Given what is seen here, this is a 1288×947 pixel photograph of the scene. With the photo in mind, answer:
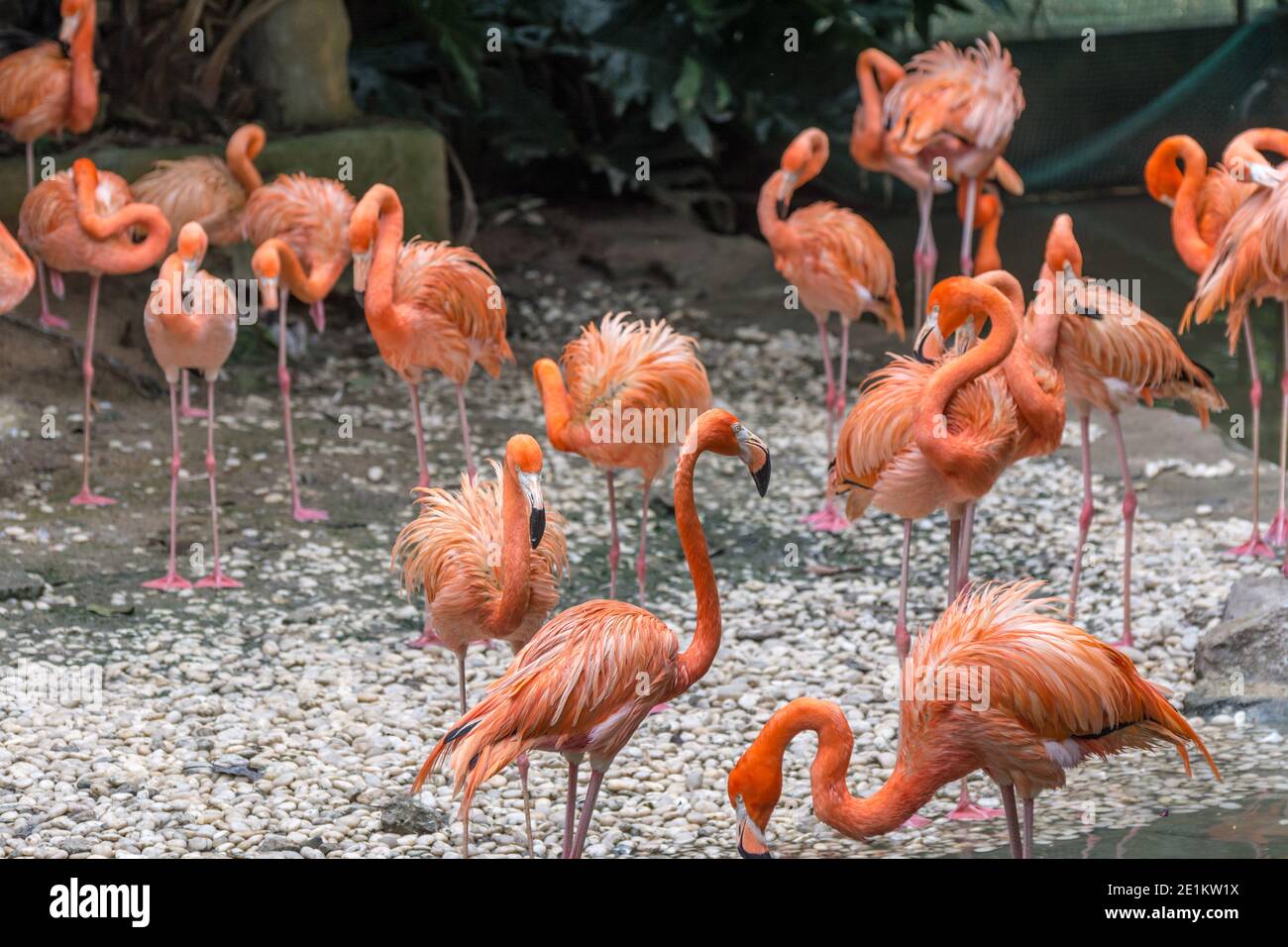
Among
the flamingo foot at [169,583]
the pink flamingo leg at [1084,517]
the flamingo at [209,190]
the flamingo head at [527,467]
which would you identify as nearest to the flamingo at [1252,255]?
the pink flamingo leg at [1084,517]

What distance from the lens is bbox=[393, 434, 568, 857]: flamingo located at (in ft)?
13.0

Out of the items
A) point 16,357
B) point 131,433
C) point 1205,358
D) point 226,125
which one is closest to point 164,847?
point 131,433

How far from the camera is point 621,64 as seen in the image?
9.53m

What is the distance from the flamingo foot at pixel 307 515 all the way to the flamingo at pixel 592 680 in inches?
108

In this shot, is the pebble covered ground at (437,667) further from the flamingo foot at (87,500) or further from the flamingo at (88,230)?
the flamingo at (88,230)

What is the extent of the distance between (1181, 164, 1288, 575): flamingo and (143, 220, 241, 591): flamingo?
330cm

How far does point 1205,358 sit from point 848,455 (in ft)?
15.3

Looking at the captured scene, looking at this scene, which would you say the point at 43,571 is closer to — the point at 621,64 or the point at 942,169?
the point at 942,169

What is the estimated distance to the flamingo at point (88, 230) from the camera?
249 inches

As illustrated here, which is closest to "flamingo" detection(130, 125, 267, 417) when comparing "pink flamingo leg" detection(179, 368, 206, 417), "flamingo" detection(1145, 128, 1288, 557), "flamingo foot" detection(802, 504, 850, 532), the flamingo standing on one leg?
"pink flamingo leg" detection(179, 368, 206, 417)

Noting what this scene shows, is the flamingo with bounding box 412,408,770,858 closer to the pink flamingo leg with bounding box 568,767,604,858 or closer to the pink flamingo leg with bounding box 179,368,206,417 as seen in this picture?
the pink flamingo leg with bounding box 568,767,604,858

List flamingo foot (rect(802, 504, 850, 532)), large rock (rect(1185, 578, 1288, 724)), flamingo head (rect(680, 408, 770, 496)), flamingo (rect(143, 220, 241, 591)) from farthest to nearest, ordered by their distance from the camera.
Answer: flamingo foot (rect(802, 504, 850, 532)) < flamingo (rect(143, 220, 241, 591)) < large rock (rect(1185, 578, 1288, 724)) < flamingo head (rect(680, 408, 770, 496))

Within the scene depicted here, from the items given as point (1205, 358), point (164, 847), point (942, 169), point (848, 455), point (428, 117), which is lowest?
point (164, 847)
